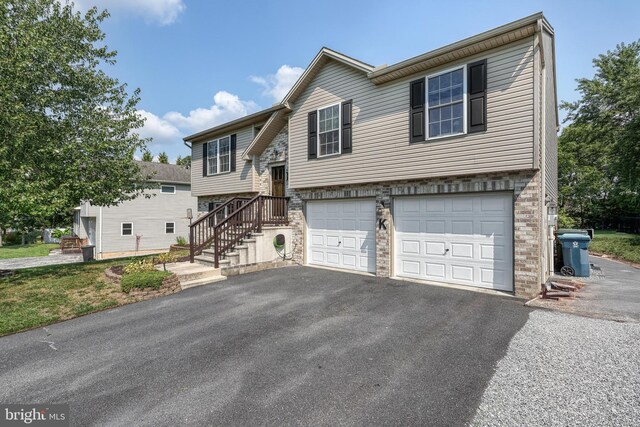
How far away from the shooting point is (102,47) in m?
10.2

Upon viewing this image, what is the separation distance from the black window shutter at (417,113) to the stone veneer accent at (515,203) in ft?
4.00

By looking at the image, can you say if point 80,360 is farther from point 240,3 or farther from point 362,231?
point 240,3

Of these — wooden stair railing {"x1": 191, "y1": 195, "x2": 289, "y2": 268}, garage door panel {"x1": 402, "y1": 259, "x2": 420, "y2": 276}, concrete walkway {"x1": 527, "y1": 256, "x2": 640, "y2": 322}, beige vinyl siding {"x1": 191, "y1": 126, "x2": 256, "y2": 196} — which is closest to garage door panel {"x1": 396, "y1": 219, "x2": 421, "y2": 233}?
garage door panel {"x1": 402, "y1": 259, "x2": 420, "y2": 276}

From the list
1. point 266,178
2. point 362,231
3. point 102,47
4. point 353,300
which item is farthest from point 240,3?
point 353,300

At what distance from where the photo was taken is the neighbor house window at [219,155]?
13.8 metres

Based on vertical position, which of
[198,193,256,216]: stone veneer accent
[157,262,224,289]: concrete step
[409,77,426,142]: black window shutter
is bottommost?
[157,262,224,289]: concrete step

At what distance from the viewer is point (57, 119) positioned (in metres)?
9.62

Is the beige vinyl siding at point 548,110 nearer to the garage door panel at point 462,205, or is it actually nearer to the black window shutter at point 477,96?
the black window shutter at point 477,96

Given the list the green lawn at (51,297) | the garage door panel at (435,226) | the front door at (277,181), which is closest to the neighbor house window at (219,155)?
the front door at (277,181)

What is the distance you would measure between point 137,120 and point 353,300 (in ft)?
30.9

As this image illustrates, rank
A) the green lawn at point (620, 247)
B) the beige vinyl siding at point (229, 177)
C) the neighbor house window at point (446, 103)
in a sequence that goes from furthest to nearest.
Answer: the green lawn at point (620, 247) < the beige vinyl siding at point (229, 177) < the neighbor house window at point (446, 103)

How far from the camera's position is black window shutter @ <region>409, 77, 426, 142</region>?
778cm

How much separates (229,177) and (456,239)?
9.94 metres

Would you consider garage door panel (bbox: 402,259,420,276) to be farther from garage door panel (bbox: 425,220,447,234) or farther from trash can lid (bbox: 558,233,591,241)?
trash can lid (bbox: 558,233,591,241)
